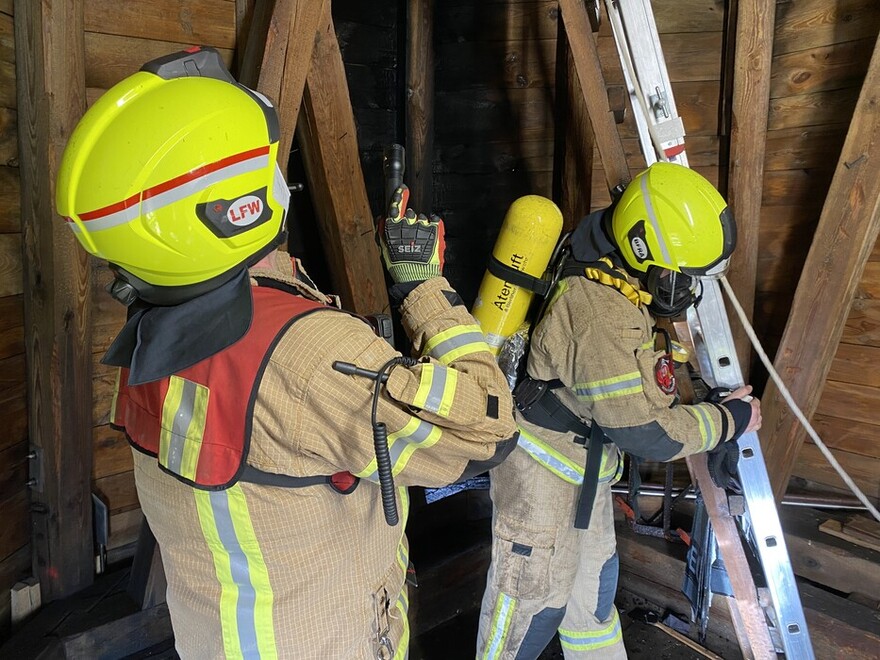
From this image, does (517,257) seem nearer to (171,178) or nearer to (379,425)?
(379,425)

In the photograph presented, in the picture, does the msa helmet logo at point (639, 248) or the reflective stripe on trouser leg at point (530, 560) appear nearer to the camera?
the msa helmet logo at point (639, 248)

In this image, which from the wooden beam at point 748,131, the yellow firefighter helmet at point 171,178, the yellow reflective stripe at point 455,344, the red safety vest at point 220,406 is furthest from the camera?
the wooden beam at point 748,131

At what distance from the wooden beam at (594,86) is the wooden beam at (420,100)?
33.4 inches

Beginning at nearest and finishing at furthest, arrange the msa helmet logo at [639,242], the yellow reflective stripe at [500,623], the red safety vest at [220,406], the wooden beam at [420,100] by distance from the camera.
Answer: the red safety vest at [220,406] → the msa helmet logo at [639,242] → the yellow reflective stripe at [500,623] → the wooden beam at [420,100]

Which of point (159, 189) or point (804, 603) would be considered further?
point (804, 603)

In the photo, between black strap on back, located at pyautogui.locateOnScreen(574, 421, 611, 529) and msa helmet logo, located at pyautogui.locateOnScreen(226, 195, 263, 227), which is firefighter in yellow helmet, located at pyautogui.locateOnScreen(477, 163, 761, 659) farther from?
msa helmet logo, located at pyautogui.locateOnScreen(226, 195, 263, 227)

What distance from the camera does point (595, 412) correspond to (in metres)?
1.87

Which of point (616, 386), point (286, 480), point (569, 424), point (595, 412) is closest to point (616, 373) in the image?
point (616, 386)

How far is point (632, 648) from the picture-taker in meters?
2.70

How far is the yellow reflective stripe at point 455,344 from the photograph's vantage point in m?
1.22

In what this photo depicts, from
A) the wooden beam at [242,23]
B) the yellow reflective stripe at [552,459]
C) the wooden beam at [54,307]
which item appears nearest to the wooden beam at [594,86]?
the yellow reflective stripe at [552,459]

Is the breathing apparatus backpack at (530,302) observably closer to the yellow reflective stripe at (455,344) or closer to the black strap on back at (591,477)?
the black strap on back at (591,477)

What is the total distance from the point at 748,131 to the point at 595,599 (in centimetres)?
188

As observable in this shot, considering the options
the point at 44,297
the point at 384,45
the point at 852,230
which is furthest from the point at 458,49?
the point at 44,297
